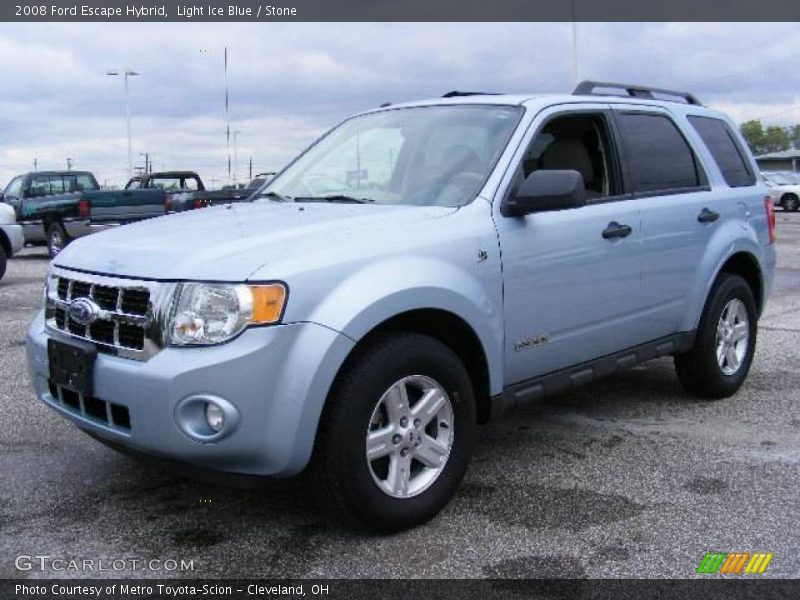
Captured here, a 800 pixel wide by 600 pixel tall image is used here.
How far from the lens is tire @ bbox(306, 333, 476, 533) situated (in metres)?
3.15

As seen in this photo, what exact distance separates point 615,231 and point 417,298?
147 centimetres

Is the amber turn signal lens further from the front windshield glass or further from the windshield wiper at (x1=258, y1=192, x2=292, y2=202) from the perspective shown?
the windshield wiper at (x1=258, y1=192, x2=292, y2=202)

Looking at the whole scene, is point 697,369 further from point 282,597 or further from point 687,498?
point 282,597

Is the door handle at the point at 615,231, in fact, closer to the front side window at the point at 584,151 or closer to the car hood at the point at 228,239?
the front side window at the point at 584,151

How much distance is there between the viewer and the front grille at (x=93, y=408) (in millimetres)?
3182

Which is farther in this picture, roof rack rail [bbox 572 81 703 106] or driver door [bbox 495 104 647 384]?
roof rack rail [bbox 572 81 703 106]

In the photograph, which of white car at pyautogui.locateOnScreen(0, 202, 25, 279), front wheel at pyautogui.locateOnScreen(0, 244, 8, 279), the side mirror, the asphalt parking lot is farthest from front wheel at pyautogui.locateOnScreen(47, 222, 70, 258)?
the side mirror

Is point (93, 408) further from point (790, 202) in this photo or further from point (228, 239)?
point (790, 202)

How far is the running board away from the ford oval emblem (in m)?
1.71

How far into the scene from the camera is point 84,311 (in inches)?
131

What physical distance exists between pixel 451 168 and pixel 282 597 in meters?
2.10

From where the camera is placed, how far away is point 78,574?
310cm

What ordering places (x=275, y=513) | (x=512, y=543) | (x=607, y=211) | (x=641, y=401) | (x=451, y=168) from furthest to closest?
1. (x=641, y=401)
2. (x=607, y=211)
3. (x=451, y=168)
4. (x=275, y=513)
5. (x=512, y=543)

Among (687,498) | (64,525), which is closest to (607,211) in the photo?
(687,498)
